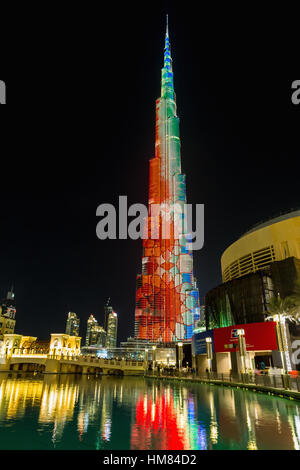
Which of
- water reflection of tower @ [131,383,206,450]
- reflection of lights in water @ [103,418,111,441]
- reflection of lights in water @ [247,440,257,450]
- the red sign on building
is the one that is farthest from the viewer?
the red sign on building

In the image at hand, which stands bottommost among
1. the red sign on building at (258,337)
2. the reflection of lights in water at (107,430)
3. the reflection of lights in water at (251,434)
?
the reflection of lights in water at (107,430)

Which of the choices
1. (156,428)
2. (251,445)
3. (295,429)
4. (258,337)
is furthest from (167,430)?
(258,337)

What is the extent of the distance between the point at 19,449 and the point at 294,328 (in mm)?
44367

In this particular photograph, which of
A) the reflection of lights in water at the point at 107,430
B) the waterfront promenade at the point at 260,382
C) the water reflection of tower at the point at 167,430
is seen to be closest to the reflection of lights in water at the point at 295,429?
the water reflection of tower at the point at 167,430

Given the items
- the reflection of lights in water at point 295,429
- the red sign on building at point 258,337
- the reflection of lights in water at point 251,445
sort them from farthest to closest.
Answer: the red sign on building at point 258,337, the reflection of lights in water at point 295,429, the reflection of lights in water at point 251,445

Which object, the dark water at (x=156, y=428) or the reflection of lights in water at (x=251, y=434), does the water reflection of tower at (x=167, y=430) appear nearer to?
the dark water at (x=156, y=428)

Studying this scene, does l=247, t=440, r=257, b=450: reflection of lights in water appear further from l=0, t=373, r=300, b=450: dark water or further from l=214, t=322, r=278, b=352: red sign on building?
l=214, t=322, r=278, b=352: red sign on building

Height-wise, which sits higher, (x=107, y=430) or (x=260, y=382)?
(x=260, y=382)

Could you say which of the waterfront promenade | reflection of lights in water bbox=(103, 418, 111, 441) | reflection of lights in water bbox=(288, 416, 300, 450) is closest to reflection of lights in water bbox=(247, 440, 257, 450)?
reflection of lights in water bbox=(288, 416, 300, 450)

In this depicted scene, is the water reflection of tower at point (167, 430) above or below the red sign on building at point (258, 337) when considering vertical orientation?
below

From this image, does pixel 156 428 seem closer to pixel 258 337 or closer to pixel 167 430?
pixel 167 430
